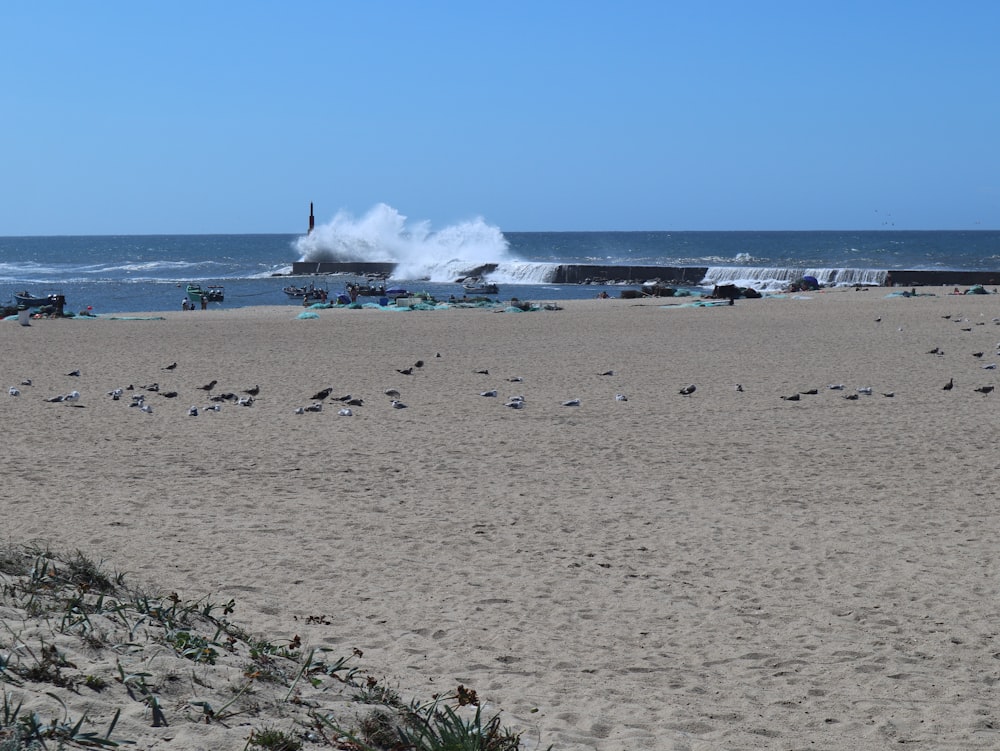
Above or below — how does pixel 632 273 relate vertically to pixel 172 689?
above

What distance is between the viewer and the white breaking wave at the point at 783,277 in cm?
4962

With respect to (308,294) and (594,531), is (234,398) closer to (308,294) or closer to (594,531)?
(594,531)

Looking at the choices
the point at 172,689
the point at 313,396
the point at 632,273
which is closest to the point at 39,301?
the point at 313,396

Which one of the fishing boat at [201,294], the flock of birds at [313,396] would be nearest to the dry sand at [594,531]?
the flock of birds at [313,396]

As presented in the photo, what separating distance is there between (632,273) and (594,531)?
53303 mm

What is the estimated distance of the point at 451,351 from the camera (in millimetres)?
19516

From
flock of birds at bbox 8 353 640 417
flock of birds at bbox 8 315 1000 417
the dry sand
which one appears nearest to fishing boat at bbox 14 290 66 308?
the dry sand

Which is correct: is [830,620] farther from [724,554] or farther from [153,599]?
[153,599]

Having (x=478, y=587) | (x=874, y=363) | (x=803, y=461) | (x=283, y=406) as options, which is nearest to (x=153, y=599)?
(x=478, y=587)

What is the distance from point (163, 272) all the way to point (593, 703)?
7958 cm

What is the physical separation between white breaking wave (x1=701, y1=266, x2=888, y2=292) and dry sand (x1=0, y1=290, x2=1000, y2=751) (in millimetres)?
34911

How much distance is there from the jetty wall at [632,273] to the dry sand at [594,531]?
34.1 meters

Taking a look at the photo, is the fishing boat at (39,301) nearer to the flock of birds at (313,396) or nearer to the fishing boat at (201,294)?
the fishing boat at (201,294)

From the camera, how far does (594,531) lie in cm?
727
